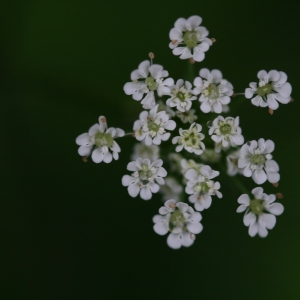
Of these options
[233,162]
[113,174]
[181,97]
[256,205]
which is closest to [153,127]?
[181,97]

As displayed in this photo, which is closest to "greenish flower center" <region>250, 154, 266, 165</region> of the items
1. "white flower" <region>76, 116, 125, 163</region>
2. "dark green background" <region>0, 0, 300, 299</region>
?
"white flower" <region>76, 116, 125, 163</region>

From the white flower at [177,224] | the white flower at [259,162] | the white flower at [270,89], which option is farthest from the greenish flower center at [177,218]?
the white flower at [270,89]

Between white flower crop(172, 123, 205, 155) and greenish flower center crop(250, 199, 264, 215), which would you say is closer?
white flower crop(172, 123, 205, 155)

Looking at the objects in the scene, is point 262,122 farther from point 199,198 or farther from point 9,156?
point 9,156

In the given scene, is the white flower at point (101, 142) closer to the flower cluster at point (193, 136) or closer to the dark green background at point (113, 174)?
the flower cluster at point (193, 136)

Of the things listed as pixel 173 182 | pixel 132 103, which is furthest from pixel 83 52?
pixel 173 182

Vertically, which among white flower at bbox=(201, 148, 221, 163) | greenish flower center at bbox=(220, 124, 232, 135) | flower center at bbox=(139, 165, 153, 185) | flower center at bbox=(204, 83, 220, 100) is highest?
flower center at bbox=(204, 83, 220, 100)

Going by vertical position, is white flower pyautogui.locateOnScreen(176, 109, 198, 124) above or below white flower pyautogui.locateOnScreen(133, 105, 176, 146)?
above

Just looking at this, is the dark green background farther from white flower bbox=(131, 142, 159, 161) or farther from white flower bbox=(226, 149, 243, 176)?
white flower bbox=(226, 149, 243, 176)
